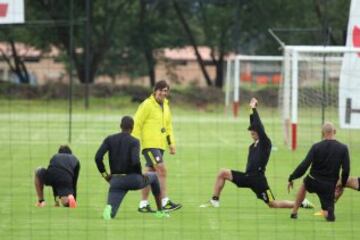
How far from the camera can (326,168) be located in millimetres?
14945

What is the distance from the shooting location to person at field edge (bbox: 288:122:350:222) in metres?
14.8

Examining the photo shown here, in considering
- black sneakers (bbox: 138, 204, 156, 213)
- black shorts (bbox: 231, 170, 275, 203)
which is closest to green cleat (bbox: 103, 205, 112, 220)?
black sneakers (bbox: 138, 204, 156, 213)

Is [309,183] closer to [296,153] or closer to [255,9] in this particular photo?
[296,153]

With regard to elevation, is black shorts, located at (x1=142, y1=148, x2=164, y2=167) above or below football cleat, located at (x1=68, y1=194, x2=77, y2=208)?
above

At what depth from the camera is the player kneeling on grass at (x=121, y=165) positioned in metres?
14.7

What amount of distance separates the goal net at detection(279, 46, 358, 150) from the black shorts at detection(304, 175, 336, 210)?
11.7 m

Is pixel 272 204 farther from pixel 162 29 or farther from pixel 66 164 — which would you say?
pixel 162 29

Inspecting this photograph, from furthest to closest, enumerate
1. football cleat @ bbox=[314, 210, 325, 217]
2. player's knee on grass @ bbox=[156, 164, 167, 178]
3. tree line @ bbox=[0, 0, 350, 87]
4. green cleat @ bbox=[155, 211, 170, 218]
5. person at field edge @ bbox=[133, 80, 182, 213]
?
tree line @ bbox=[0, 0, 350, 87] < person at field edge @ bbox=[133, 80, 182, 213] < player's knee on grass @ bbox=[156, 164, 167, 178] < football cleat @ bbox=[314, 210, 325, 217] < green cleat @ bbox=[155, 211, 170, 218]

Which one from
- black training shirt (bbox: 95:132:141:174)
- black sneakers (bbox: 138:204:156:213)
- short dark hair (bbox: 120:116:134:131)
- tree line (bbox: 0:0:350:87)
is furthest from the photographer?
tree line (bbox: 0:0:350:87)

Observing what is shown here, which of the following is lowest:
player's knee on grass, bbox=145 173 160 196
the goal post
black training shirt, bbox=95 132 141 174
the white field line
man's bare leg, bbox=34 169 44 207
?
the white field line

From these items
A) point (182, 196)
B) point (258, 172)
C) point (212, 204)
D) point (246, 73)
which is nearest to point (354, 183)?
point (258, 172)

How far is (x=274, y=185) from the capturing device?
19.7 meters

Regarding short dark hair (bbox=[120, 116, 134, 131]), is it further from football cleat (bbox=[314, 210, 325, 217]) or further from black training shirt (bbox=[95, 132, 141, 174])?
football cleat (bbox=[314, 210, 325, 217])

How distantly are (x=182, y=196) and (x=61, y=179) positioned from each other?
105 inches
